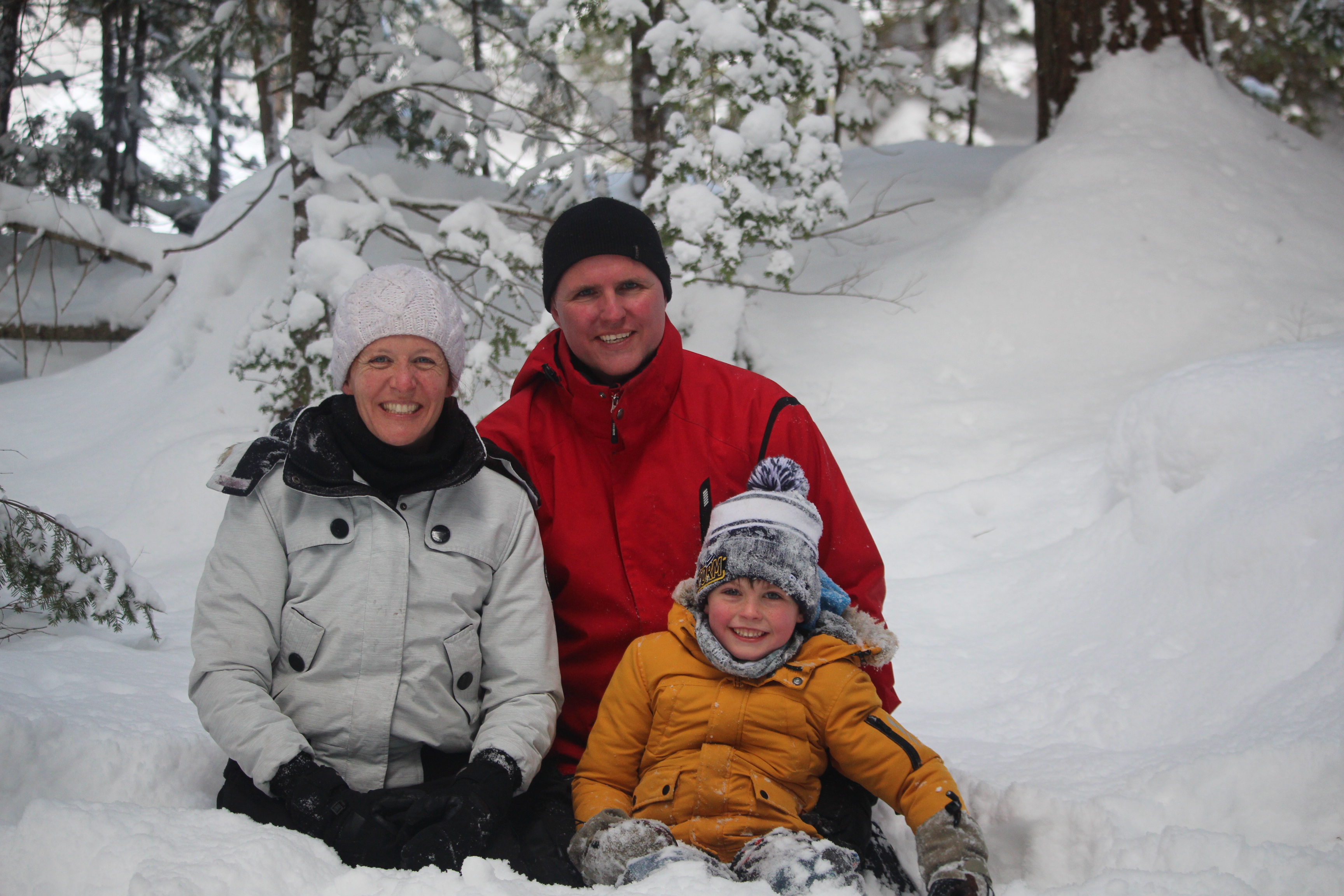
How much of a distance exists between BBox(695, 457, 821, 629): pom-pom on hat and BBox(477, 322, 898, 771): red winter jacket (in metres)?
0.21

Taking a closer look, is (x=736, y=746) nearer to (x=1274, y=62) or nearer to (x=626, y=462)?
(x=626, y=462)

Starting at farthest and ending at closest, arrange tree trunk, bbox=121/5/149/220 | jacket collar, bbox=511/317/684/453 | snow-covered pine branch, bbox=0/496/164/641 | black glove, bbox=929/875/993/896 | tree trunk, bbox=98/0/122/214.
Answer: tree trunk, bbox=121/5/149/220 < tree trunk, bbox=98/0/122/214 < snow-covered pine branch, bbox=0/496/164/641 < jacket collar, bbox=511/317/684/453 < black glove, bbox=929/875/993/896

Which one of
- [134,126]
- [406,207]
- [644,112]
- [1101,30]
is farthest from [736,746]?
[134,126]

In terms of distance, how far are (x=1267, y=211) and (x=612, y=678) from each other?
6.53 metres

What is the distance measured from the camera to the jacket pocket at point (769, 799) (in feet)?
7.12

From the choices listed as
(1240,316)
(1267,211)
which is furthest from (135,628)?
(1267,211)

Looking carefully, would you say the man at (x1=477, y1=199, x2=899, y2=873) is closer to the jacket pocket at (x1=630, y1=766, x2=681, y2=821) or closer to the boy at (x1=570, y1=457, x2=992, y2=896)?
the boy at (x1=570, y1=457, x2=992, y2=896)

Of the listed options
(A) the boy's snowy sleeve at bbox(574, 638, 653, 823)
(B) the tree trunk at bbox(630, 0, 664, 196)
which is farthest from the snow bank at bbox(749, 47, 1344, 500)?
(A) the boy's snowy sleeve at bbox(574, 638, 653, 823)

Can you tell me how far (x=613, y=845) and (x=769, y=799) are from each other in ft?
1.29

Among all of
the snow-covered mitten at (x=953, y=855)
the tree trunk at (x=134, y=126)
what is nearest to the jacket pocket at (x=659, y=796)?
the snow-covered mitten at (x=953, y=855)

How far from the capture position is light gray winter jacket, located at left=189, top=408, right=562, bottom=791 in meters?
2.12

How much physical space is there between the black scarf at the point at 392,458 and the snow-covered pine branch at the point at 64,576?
1.95 metres

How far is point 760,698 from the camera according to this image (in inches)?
88.7

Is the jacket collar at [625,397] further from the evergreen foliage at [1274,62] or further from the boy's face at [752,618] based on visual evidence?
the evergreen foliage at [1274,62]
